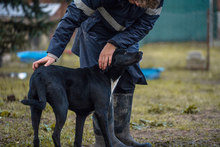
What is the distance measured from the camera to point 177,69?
31.4ft

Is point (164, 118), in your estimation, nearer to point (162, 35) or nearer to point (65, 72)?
point (65, 72)

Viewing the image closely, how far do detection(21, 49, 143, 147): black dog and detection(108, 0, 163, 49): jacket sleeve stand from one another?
0.15 metres

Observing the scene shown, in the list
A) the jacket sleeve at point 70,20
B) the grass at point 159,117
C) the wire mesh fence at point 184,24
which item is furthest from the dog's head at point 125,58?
the wire mesh fence at point 184,24

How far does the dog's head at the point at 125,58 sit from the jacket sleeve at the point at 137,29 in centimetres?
11

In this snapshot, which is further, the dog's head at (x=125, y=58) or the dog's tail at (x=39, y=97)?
the dog's head at (x=125, y=58)

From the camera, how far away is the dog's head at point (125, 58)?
7.03 ft

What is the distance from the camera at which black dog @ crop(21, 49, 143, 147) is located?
6.33ft

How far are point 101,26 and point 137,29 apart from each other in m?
0.34

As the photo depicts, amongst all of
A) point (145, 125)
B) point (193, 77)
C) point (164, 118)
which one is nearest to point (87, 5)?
point (145, 125)

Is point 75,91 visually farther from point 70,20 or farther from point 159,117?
point 159,117

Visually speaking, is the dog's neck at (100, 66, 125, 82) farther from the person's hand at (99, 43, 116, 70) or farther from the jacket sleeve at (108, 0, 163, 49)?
the jacket sleeve at (108, 0, 163, 49)

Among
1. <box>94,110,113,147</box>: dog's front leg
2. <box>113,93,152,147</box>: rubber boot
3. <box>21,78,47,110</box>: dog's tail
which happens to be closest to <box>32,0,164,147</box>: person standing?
<box>113,93,152,147</box>: rubber boot

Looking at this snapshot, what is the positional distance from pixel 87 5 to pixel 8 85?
12.7ft

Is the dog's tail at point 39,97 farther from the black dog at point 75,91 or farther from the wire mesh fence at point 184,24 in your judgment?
the wire mesh fence at point 184,24
